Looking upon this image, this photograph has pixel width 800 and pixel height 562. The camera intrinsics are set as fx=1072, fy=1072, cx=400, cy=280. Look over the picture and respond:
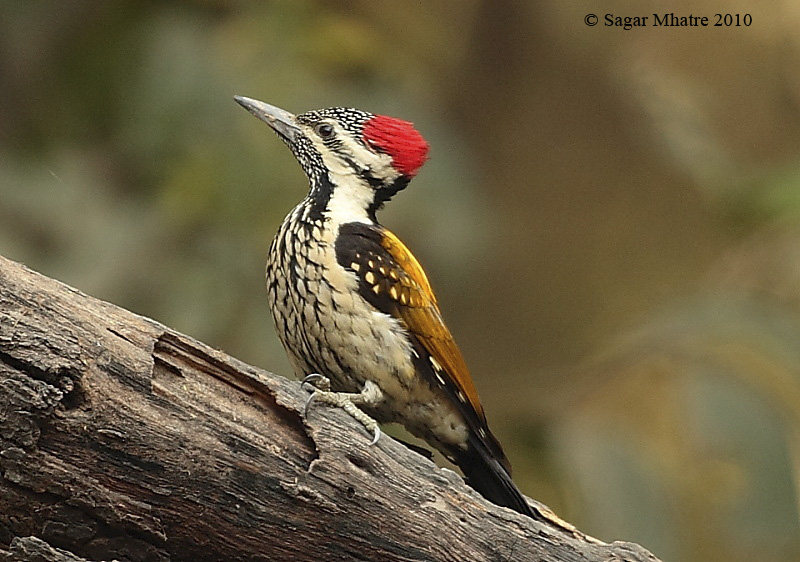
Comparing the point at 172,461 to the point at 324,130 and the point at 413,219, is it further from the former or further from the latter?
the point at 413,219

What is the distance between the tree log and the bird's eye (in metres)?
0.79

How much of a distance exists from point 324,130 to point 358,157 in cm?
11

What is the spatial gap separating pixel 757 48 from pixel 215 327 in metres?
2.87

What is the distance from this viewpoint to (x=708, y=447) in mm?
2836

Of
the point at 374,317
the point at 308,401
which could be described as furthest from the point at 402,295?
the point at 308,401

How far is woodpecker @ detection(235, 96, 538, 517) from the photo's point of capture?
2092mm

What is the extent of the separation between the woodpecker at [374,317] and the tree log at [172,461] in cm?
32

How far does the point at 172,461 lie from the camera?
152 centimetres

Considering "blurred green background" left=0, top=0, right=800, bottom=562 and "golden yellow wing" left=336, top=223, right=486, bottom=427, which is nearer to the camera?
"golden yellow wing" left=336, top=223, right=486, bottom=427

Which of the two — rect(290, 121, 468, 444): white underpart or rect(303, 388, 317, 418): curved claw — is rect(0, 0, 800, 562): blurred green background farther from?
rect(303, 388, 317, 418): curved claw

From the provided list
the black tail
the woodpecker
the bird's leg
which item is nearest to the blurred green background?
the black tail

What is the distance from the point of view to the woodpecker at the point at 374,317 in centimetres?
209

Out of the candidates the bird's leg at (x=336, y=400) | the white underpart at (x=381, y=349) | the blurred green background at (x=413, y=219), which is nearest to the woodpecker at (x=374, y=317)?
the white underpart at (x=381, y=349)

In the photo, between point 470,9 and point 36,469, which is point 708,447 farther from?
point 470,9
